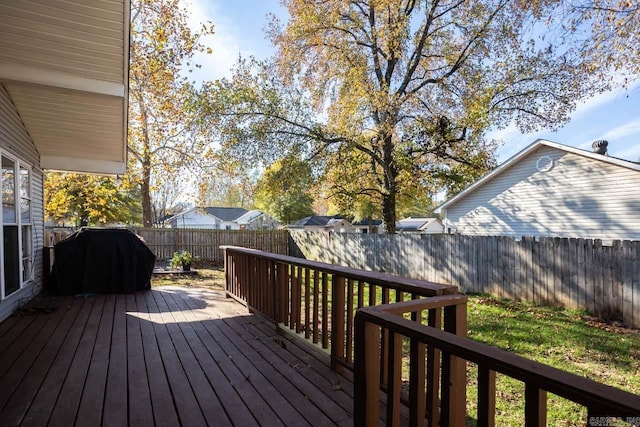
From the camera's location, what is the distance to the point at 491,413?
3.52 feet

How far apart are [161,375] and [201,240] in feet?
37.4

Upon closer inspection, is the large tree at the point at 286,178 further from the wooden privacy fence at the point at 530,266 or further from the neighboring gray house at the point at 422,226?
the neighboring gray house at the point at 422,226

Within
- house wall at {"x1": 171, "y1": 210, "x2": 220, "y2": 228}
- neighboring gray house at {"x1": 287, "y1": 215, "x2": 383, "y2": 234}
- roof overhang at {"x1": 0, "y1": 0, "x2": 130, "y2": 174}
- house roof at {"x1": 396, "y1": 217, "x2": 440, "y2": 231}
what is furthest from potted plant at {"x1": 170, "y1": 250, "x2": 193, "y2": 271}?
house roof at {"x1": 396, "y1": 217, "x2": 440, "y2": 231}

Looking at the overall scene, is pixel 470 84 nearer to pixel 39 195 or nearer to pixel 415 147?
pixel 415 147

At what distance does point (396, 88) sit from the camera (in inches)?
490

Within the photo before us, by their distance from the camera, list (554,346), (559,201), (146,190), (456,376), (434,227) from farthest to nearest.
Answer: (434,227) → (146,190) → (559,201) → (554,346) → (456,376)

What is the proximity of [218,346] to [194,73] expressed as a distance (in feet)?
44.2

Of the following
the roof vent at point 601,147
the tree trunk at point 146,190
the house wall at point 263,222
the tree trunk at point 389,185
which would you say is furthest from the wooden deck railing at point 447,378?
the house wall at point 263,222

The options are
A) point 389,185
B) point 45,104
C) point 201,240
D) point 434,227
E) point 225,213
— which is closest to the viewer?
point 45,104

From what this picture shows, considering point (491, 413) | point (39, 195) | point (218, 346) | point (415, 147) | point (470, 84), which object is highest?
point (470, 84)

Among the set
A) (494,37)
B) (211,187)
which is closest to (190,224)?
(211,187)

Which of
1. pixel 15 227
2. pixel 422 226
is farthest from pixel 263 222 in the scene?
pixel 15 227

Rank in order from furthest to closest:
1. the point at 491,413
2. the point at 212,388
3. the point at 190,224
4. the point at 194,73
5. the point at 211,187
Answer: the point at 190,224
the point at 211,187
the point at 194,73
the point at 212,388
the point at 491,413

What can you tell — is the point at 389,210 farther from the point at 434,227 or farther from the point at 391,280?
the point at 434,227
